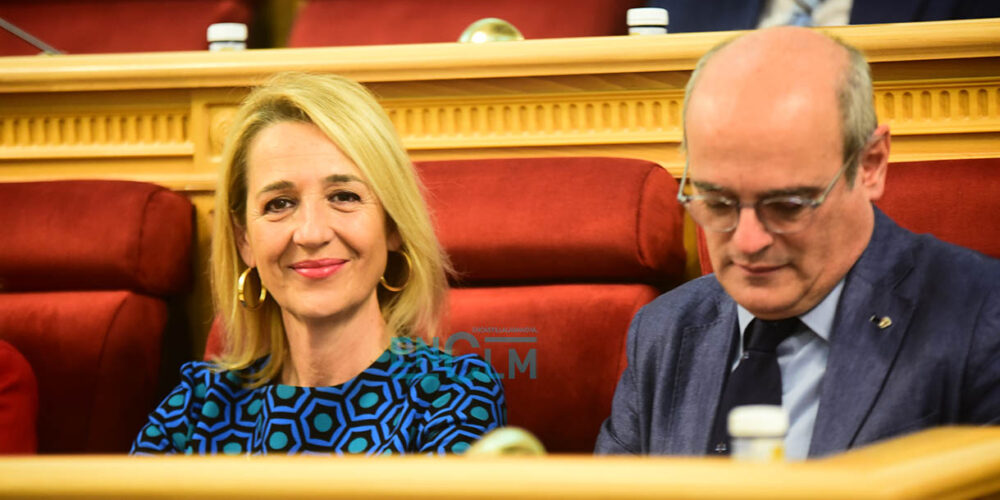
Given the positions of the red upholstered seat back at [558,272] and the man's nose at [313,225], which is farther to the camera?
the red upholstered seat back at [558,272]

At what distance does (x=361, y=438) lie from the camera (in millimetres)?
1041

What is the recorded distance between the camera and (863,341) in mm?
840

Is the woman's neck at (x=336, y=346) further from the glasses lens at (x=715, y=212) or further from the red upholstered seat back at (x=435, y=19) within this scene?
the red upholstered seat back at (x=435, y=19)

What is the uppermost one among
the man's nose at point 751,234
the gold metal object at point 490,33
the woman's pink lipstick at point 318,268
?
Result: the gold metal object at point 490,33

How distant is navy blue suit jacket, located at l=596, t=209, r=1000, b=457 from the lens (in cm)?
81

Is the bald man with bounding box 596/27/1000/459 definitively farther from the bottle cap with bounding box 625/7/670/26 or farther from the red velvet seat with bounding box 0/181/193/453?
the red velvet seat with bounding box 0/181/193/453

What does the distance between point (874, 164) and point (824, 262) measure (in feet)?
0.25

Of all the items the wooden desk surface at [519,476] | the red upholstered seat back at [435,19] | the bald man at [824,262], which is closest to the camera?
the wooden desk surface at [519,476]

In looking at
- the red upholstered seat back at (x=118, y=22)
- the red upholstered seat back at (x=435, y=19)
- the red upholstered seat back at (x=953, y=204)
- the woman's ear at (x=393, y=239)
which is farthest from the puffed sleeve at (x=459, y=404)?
the red upholstered seat back at (x=118, y=22)

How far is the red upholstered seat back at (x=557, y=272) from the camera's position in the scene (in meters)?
1.16

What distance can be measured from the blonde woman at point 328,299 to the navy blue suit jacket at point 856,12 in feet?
1.97

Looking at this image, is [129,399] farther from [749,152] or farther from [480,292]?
[749,152]

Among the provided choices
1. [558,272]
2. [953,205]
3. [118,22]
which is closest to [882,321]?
[953,205]

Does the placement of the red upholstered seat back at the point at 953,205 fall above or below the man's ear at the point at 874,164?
below
